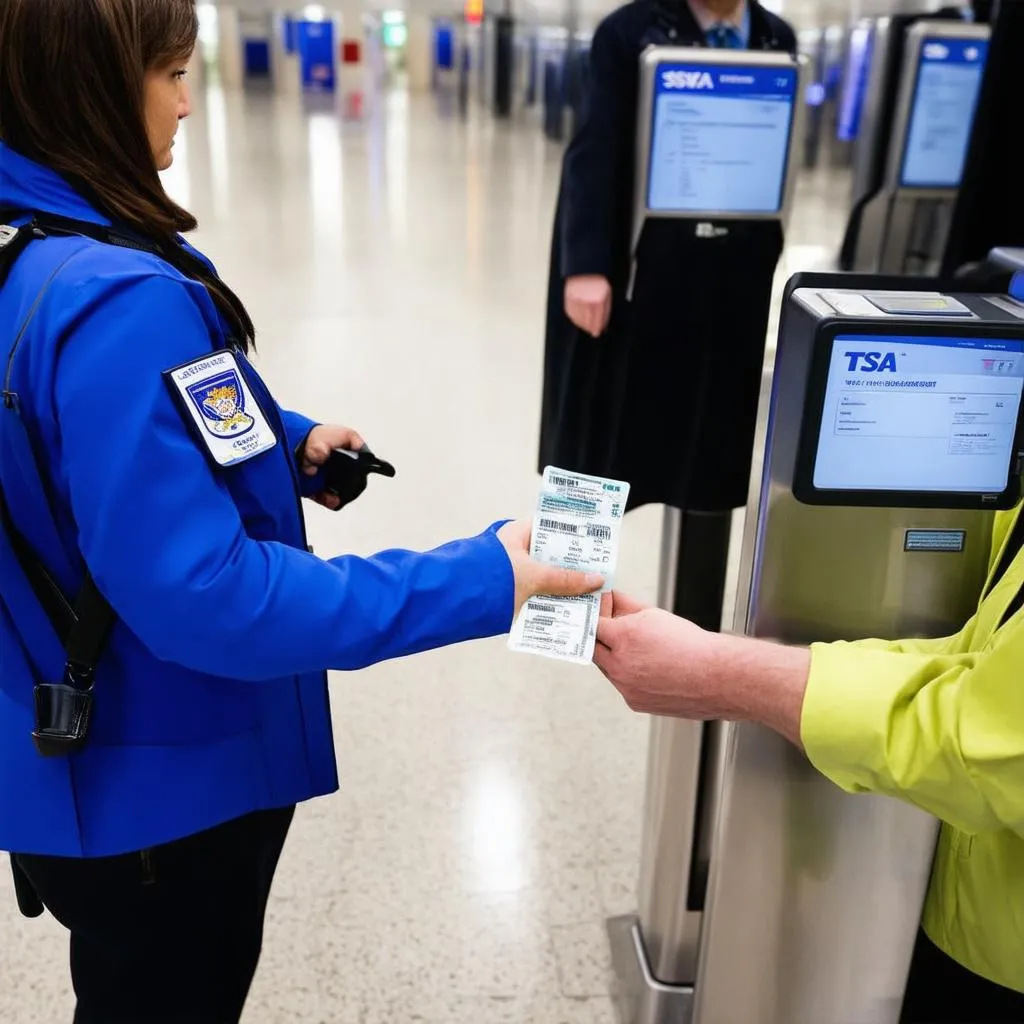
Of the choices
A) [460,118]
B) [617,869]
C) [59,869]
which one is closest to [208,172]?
[460,118]

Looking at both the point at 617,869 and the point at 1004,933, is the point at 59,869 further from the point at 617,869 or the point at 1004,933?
the point at 617,869

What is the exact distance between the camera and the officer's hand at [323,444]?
141 centimetres

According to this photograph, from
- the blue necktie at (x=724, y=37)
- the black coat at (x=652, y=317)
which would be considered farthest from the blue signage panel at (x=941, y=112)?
the blue necktie at (x=724, y=37)

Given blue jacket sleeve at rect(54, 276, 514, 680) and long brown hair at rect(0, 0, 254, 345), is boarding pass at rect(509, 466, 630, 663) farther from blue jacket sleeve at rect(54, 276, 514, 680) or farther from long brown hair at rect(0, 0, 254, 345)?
long brown hair at rect(0, 0, 254, 345)

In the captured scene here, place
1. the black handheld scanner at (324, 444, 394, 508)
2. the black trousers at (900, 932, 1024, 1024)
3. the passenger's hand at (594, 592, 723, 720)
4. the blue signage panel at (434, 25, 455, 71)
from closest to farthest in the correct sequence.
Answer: the passenger's hand at (594, 592, 723, 720) → the black trousers at (900, 932, 1024, 1024) → the black handheld scanner at (324, 444, 394, 508) → the blue signage panel at (434, 25, 455, 71)

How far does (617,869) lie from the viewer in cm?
222

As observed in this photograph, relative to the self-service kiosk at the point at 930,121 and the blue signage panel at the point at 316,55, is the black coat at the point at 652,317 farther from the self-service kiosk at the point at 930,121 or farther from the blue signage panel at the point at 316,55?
the blue signage panel at the point at 316,55

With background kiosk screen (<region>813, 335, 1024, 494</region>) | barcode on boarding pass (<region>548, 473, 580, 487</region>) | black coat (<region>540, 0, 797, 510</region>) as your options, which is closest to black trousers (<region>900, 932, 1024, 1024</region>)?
background kiosk screen (<region>813, 335, 1024, 494</region>)

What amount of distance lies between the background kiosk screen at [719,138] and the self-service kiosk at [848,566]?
1.08m

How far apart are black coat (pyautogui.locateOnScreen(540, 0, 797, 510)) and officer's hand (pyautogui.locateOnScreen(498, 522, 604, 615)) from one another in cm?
124

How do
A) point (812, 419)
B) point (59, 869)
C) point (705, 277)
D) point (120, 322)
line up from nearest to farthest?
point (120, 322), point (812, 419), point (59, 869), point (705, 277)

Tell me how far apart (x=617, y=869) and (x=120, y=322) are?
1.67m

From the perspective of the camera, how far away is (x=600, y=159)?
2188 millimetres

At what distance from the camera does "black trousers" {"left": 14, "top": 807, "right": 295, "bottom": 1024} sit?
1.15 m
